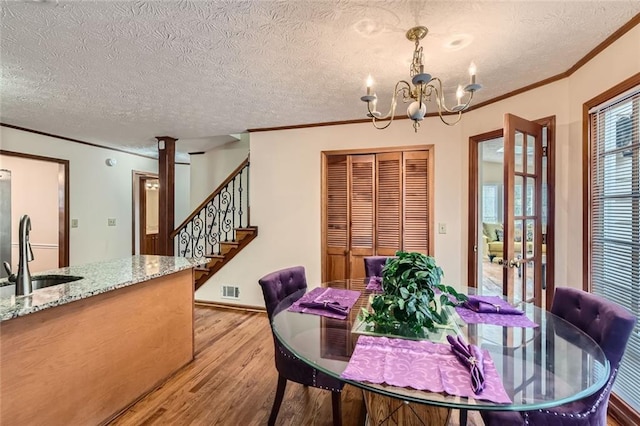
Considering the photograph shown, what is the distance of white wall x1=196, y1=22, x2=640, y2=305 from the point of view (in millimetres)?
2234

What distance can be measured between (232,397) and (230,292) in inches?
79.9

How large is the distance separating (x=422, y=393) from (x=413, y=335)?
43 cm

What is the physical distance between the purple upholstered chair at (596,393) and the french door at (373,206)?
76.9 inches

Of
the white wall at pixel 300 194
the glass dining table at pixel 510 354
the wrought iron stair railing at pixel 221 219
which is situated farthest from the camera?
the wrought iron stair railing at pixel 221 219

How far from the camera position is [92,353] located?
180 cm

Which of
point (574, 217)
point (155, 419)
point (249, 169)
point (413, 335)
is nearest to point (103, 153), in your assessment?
point (249, 169)

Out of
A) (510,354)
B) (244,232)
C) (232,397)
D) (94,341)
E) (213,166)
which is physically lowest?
(232,397)

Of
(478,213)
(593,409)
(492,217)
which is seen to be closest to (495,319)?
(593,409)

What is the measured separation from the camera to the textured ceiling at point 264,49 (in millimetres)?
1592

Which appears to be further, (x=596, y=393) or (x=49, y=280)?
(x=49, y=280)

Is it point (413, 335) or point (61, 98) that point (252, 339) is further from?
point (61, 98)

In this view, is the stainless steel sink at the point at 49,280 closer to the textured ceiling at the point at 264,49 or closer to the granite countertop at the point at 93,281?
the granite countertop at the point at 93,281

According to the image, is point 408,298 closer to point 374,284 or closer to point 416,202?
point 374,284

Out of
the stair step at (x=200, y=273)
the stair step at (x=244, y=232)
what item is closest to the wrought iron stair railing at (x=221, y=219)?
the stair step at (x=200, y=273)
